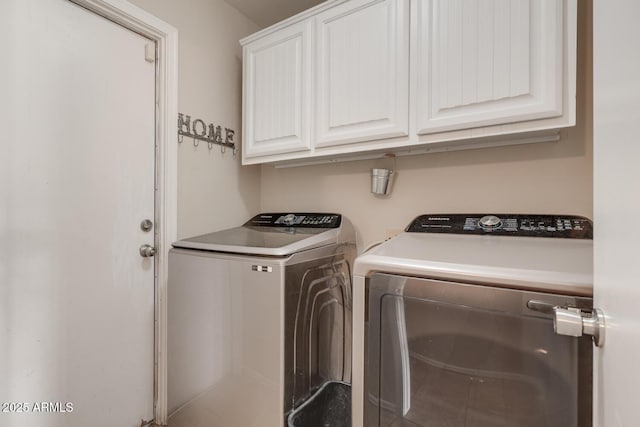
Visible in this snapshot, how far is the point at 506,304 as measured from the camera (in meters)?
0.78

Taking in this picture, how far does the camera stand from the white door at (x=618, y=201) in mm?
339

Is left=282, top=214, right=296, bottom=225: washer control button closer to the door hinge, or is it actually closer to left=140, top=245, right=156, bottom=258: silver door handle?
left=140, top=245, right=156, bottom=258: silver door handle

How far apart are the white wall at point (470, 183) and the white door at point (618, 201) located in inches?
37.9

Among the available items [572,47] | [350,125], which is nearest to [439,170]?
[350,125]

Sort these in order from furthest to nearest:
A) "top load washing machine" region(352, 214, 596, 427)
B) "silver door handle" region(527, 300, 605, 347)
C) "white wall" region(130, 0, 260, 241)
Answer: "white wall" region(130, 0, 260, 241), "top load washing machine" region(352, 214, 596, 427), "silver door handle" region(527, 300, 605, 347)

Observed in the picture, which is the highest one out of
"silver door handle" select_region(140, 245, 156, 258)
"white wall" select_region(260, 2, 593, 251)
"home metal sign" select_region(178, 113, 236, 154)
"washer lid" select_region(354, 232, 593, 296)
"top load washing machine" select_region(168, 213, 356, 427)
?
"home metal sign" select_region(178, 113, 236, 154)

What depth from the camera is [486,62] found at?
1152 millimetres

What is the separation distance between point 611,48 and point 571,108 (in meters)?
0.77

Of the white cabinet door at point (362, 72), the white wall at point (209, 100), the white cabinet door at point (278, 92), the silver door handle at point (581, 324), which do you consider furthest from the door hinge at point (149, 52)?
the silver door handle at point (581, 324)

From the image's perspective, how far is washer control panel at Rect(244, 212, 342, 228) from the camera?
1.72 m

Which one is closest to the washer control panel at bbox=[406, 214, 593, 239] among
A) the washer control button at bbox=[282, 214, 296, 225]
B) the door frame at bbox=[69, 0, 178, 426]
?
the washer control button at bbox=[282, 214, 296, 225]

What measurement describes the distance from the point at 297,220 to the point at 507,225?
1.13m

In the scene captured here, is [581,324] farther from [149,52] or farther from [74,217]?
[149,52]

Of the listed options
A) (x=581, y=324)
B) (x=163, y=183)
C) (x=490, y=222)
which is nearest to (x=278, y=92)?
(x=163, y=183)
